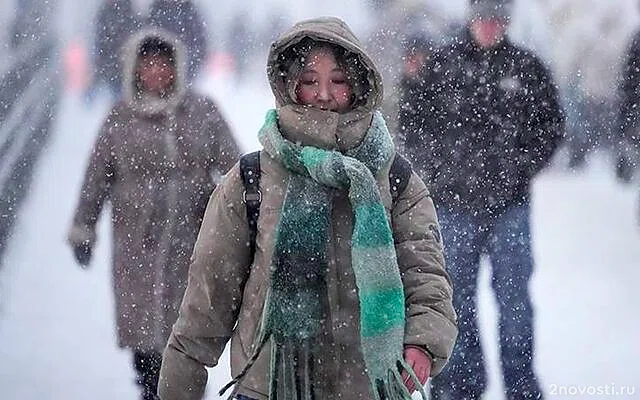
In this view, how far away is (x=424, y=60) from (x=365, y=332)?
228 cm

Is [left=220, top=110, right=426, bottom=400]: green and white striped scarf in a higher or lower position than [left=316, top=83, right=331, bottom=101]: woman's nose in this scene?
lower

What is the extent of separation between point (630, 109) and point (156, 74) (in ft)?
5.85

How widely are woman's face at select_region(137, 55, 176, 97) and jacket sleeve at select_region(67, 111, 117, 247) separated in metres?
0.18

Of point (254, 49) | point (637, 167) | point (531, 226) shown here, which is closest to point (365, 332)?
point (531, 226)

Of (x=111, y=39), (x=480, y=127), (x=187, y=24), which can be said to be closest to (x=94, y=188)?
(x=111, y=39)

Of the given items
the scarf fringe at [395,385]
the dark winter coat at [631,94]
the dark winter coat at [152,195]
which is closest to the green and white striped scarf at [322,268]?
the scarf fringe at [395,385]

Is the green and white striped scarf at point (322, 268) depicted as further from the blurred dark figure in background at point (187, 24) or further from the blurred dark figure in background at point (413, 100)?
the blurred dark figure in background at point (187, 24)

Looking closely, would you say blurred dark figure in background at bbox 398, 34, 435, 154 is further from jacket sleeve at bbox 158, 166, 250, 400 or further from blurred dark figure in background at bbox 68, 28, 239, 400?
jacket sleeve at bbox 158, 166, 250, 400

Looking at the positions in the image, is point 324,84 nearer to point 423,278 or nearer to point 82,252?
point 423,278

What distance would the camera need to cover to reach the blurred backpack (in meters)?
1.91

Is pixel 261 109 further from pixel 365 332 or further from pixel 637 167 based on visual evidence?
pixel 365 332

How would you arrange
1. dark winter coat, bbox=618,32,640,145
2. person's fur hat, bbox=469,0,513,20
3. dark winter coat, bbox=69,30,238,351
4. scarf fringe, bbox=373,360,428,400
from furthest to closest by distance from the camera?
1. dark winter coat, bbox=618,32,640,145
2. person's fur hat, bbox=469,0,513,20
3. dark winter coat, bbox=69,30,238,351
4. scarf fringe, bbox=373,360,428,400

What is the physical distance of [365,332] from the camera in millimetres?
1815

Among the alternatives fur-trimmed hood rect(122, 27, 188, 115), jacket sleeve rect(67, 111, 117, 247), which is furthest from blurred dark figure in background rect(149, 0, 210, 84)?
jacket sleeve rect(67, 111, 117, 247)
